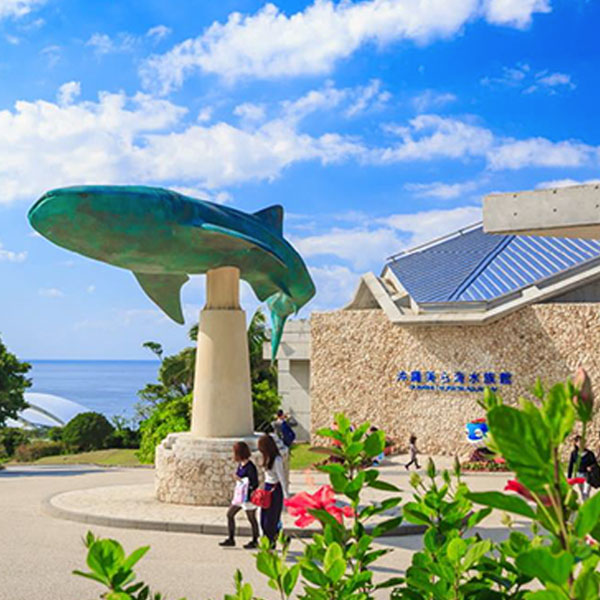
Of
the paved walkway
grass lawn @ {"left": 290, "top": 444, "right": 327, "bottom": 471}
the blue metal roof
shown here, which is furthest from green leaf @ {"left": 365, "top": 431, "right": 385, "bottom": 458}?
the blue metal roof

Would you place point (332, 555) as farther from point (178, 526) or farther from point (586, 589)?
point (178, 526)

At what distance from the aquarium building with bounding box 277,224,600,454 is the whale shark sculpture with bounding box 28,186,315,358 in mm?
9013

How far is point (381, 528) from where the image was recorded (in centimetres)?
267

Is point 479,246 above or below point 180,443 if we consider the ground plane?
above

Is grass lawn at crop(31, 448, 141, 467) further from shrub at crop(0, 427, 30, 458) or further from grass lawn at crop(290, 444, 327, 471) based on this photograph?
grass lawn at crop(290, 444, 327, 471)

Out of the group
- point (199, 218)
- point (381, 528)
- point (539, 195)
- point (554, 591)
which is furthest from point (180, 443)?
point (554, 591)

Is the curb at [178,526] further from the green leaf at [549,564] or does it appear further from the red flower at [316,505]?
the green leaf at [549,564]

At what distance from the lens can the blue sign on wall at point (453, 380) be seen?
21547mm

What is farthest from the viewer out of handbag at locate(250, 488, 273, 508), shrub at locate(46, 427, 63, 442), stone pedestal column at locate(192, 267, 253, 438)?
shrub at locate(46, 427, 63, 442)

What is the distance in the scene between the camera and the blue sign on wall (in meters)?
21.5

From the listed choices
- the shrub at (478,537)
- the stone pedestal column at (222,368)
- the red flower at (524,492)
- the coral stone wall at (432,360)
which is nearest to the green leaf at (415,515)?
the shrub at (478,537)

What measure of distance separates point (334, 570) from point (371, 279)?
22.1m

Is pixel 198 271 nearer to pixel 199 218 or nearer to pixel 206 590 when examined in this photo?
pixel 199 218

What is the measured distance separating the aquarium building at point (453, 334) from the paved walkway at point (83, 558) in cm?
968
